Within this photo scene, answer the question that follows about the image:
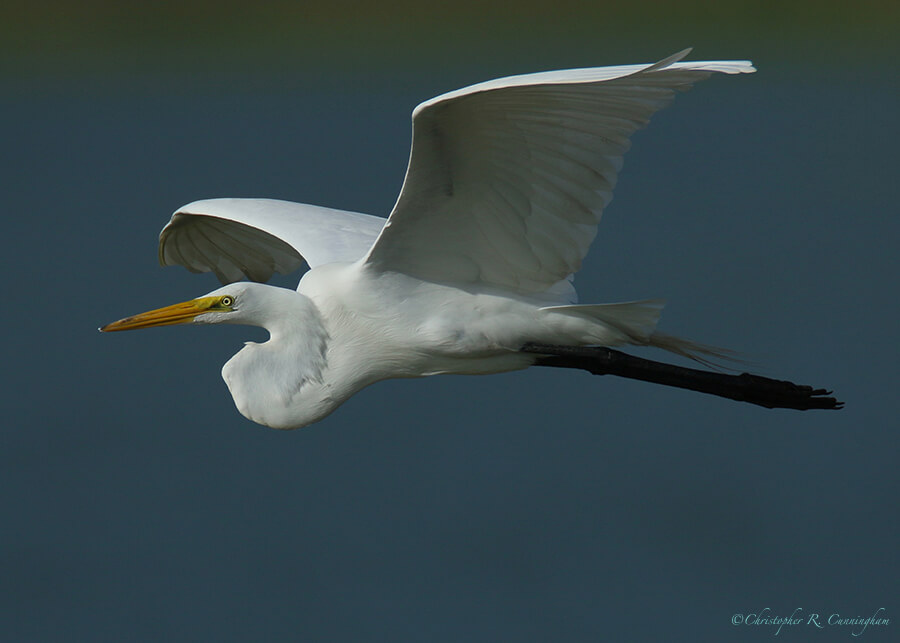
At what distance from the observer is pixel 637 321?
4.27 m

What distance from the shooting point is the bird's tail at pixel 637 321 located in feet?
13.9

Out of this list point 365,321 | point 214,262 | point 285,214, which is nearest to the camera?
point 365,321

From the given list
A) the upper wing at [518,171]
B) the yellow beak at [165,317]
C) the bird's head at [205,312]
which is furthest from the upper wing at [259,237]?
the upper wing at [518,171]

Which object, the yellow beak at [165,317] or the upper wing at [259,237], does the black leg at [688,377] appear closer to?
the upper wing at [259,237]

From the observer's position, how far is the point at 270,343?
4.39 m

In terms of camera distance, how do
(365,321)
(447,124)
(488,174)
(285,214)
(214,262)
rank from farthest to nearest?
1. (214,262)
2. (285,214)
3. (365,321)
4. (488,174)
5. (447,124)

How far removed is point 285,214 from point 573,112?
1.75 m

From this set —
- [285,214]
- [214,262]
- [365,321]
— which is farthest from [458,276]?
[214,262]

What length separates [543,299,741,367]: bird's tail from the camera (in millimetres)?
4230

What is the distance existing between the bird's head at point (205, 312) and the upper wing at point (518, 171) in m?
0.56

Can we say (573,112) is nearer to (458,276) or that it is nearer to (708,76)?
(708,76)

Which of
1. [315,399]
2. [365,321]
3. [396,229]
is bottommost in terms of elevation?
[315,399]

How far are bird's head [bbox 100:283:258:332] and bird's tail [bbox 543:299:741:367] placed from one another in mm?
1072

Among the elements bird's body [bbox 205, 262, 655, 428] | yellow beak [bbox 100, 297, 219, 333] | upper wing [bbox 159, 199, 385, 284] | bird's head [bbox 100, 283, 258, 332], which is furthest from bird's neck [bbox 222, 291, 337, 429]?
upper wing [bbox 159, 199, 385, 284]
